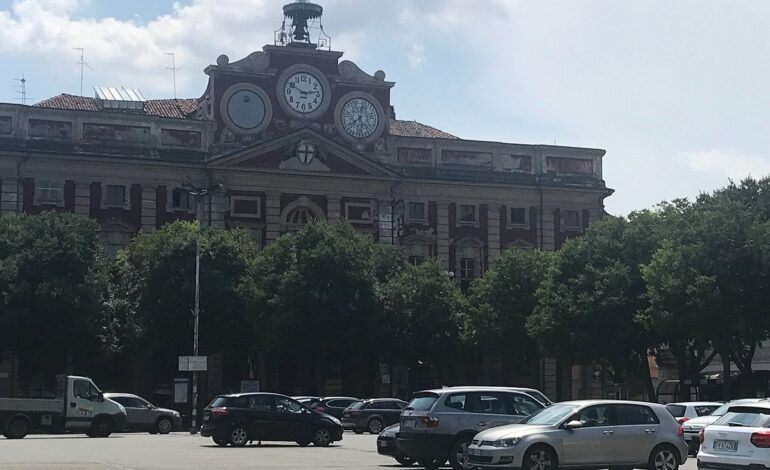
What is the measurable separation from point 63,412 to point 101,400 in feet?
5.40

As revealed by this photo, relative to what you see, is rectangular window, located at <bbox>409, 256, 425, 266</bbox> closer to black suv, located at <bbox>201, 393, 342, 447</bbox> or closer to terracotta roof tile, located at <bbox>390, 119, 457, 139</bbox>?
terracotta roof tile, located at <bbox>390, 119, 457, 139</bbox>

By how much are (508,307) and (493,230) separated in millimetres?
13019

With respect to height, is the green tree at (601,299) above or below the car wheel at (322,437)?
above

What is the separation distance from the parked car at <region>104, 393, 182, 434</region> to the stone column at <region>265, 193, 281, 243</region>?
2260 cm

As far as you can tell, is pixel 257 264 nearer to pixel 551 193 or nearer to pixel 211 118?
pixel 211 118

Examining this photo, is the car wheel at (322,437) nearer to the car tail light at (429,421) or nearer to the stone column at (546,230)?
the car tail light at (429,421)

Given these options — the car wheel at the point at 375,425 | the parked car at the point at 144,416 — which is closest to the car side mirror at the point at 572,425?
the car wheel at the point at 375,425

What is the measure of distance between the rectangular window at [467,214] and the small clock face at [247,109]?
14.2m

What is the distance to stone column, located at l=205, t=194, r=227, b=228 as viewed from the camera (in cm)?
7619

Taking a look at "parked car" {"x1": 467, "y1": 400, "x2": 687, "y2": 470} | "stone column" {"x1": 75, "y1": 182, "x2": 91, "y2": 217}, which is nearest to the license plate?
"parked car" {"x1": 467, "y1": 400, "x2": 687, "y2": 470}

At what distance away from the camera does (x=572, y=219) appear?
281ft

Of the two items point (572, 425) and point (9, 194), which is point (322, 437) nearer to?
point (572, 425)

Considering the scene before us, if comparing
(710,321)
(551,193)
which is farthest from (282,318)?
(551,193)

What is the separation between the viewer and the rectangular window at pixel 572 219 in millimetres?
85500
